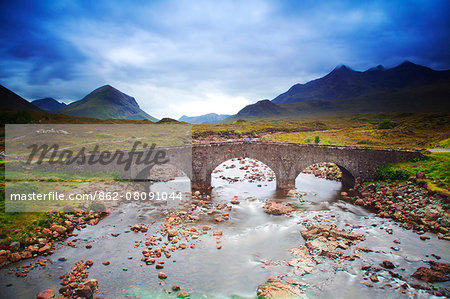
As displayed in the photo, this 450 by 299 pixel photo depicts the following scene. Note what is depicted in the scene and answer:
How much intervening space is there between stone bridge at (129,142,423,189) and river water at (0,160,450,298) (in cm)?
643

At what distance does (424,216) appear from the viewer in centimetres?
2091

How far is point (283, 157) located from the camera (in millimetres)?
30781

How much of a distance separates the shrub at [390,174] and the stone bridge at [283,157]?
61cm

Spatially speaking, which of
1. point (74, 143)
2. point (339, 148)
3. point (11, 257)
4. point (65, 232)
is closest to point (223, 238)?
point (65, 232)

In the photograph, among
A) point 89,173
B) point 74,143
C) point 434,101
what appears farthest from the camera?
point 434,101

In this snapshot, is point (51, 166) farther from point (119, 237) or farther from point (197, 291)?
point (197, 291)

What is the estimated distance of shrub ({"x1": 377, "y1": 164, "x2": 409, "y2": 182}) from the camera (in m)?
27.2

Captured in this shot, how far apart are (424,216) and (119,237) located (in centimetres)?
2454

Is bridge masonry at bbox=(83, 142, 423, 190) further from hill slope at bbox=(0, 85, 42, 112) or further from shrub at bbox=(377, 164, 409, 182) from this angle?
hill slope at bbox=(0, 85, 42, 112)

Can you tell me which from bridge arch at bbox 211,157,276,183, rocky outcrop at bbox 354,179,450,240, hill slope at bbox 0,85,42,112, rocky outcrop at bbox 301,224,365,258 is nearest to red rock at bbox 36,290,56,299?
rocky outcrop at bbox 301,224,365,258

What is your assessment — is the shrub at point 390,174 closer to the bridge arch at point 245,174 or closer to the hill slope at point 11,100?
the bridge arch at point 245,174

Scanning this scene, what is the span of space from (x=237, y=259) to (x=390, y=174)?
21727 millimetres

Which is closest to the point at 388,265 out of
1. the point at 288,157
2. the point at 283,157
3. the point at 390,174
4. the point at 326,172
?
the point at 390,174

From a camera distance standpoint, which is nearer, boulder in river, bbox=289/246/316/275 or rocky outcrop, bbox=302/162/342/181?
boulder in river, bbox=289/246/316/275
